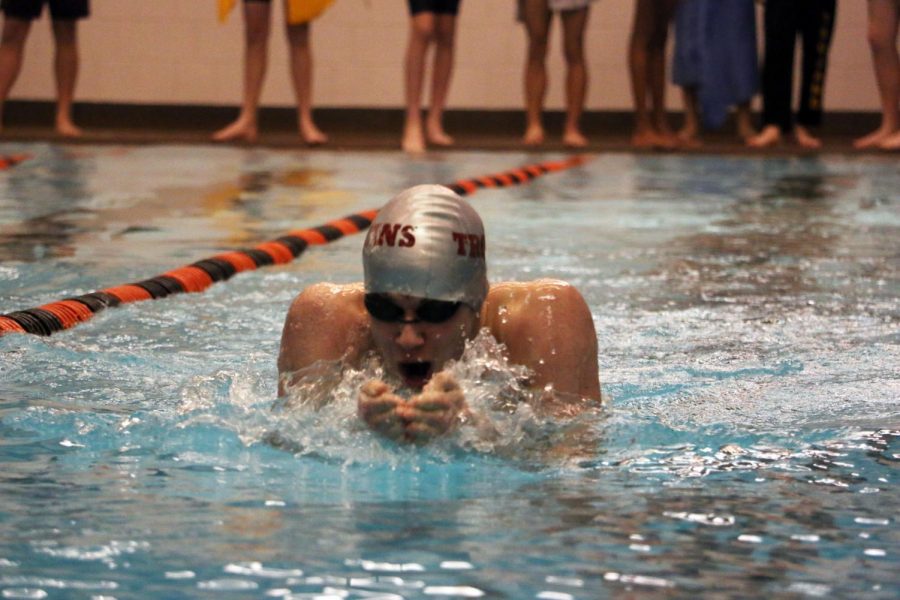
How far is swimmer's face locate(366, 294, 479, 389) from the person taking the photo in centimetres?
282

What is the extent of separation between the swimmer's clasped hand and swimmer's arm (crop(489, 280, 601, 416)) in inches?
13.2

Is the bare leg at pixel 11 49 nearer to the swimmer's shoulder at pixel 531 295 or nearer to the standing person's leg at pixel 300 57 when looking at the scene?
the standing person's leg at pixel 300 57

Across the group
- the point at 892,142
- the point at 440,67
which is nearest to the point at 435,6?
the point at 440,67

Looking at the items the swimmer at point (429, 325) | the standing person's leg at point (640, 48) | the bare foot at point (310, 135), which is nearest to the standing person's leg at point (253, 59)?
the bare foot at point (310, 135)

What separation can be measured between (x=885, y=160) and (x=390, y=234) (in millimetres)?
8658

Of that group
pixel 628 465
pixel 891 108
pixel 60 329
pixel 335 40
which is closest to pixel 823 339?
pixel 628 465

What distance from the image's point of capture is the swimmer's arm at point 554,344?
3002 millimetres

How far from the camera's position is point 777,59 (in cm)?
1102

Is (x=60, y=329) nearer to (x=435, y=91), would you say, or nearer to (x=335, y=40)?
(x=435, y=91)

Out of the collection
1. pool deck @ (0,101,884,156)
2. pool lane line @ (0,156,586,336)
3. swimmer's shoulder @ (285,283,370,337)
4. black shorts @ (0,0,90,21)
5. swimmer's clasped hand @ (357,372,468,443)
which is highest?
black shorts @ (0,0,90,21)

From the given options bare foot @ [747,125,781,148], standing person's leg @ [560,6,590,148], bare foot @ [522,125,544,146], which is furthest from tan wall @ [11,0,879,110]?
bare foot @ [747,125,781,148]

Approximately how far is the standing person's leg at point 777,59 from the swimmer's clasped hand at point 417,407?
8.84 m

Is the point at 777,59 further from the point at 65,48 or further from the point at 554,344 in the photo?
the point at 554,344

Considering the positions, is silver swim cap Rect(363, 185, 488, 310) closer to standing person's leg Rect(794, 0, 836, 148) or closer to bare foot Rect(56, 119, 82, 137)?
standing person's leg Rect(794, 0, 836, 148)
